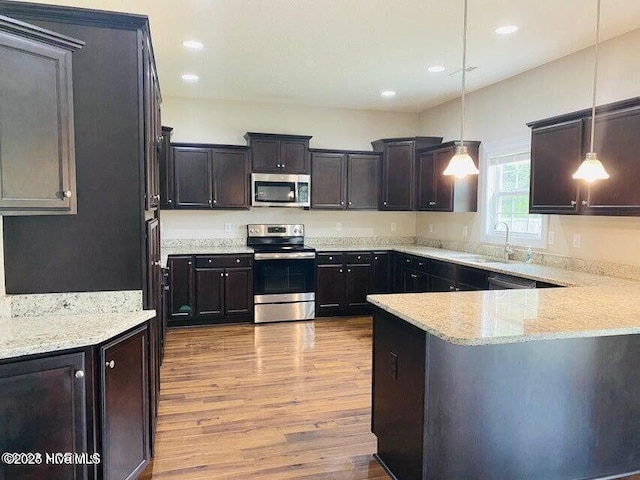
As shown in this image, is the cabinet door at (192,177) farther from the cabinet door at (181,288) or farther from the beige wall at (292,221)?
Answer: the cabinet door at (181,288)

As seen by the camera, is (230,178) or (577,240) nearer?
(577,240)

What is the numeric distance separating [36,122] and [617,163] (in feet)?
11.7

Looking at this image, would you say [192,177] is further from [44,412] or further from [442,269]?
[44,412]

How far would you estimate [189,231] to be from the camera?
5812 millimetres

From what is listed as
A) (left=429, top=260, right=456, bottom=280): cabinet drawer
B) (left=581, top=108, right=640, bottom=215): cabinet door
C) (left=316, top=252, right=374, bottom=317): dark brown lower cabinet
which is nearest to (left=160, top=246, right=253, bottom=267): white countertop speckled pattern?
(left=316, top=252, right=374, bottom=317): dark brown lower cabinet

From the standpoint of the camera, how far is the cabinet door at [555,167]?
3.52 meters

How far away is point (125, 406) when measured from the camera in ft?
7.10

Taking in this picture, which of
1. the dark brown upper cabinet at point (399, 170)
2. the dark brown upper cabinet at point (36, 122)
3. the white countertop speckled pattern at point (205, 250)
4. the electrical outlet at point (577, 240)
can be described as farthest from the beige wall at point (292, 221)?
the dark brown upper cabinet at point (36, 122)

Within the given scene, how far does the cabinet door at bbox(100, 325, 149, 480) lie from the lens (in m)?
2.01

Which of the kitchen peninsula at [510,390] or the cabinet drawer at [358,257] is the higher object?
the cabinet drawer at [358,257]

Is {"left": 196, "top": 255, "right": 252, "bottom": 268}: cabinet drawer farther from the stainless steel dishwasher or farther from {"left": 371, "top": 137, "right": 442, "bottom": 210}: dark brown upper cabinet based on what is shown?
the stainless steel dishwasher

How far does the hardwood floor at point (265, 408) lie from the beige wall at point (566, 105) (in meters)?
2.18

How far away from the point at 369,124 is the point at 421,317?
15.9 feet

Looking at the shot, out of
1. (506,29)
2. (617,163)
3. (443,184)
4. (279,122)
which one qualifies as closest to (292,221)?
(279,122)
